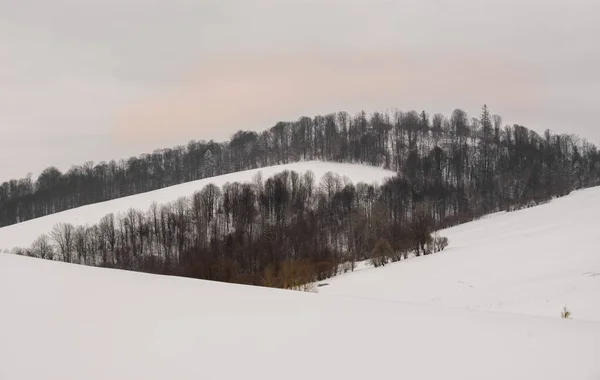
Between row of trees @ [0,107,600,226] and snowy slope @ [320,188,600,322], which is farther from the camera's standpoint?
row of trees @ [0,107,600,226]

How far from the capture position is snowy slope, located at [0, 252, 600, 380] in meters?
4.05

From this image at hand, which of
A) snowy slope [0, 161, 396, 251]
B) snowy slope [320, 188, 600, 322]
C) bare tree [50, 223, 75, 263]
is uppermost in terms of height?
snowy slope [0, 161, 396, 251]

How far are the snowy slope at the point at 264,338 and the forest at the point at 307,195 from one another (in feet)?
54.2

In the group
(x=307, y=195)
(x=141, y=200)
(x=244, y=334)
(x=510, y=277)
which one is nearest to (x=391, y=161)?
(x=307, y=195)

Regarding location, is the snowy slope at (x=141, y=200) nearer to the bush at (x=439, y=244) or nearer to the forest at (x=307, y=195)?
the forest at (x=307, y=195)

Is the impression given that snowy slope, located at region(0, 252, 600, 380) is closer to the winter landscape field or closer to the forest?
the winter landscape field

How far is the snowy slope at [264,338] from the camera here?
4055 millimetres

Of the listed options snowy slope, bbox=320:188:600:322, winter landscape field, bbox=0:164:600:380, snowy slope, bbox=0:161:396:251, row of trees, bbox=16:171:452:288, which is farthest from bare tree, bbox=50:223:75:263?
winter landscape field, bbox=0:164:600:380

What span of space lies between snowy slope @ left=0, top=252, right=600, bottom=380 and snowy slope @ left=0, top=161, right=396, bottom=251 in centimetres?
6620

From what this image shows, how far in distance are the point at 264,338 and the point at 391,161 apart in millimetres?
95411

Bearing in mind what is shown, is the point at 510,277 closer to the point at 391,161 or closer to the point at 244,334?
the point at 244,334

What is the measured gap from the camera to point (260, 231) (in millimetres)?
61156

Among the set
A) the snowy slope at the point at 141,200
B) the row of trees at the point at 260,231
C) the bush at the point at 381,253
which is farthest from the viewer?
the snowy slope at the point at 141,200

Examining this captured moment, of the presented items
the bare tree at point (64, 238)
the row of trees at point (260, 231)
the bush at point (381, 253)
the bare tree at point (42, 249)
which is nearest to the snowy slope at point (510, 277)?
the bush at point (381, 253)
